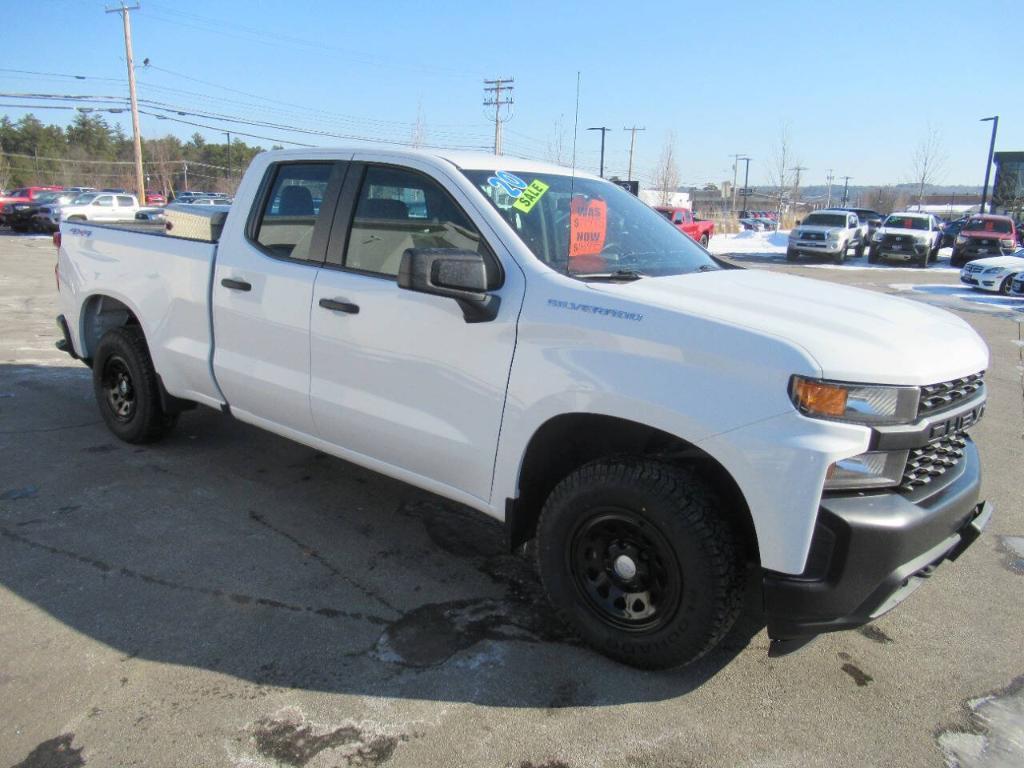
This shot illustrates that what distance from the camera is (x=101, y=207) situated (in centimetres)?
2764

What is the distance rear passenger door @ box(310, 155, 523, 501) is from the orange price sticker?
1.29 ft

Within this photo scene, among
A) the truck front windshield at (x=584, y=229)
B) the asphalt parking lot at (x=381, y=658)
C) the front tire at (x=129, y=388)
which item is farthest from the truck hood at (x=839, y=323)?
the front tire at (x=129, y=388)

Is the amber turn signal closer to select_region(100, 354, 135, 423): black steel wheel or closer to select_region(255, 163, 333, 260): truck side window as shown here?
select_region(255, 163, 333, 260): truck side window

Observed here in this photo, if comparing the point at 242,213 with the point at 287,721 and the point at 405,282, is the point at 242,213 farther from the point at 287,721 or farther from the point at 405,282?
the point at 287,721

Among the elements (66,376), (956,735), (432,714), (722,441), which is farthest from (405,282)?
(66,376)

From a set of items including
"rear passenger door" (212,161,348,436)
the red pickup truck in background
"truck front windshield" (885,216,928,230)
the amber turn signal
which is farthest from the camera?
"truck front windshield" (885,216,928,230)

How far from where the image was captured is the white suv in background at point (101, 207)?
26953 mm

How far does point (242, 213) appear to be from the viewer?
13.5ft

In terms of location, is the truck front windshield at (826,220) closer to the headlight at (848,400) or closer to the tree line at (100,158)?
the headlight at (848,400)

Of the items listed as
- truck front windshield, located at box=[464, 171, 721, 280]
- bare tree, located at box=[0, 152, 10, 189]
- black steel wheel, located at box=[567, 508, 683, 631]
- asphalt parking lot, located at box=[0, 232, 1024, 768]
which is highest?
bare tree, located at box=[0, 152, 10, 189]

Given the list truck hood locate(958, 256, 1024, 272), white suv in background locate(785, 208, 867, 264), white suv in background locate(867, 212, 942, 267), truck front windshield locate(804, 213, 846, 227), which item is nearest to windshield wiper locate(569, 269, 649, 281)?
truck hood locate(958, 256, 1024, 272)

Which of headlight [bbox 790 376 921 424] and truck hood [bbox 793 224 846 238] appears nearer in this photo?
headlight [bbox 790 376 921 424]

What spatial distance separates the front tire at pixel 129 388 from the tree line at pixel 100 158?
222 ft

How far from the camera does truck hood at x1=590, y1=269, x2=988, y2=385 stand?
239cm
